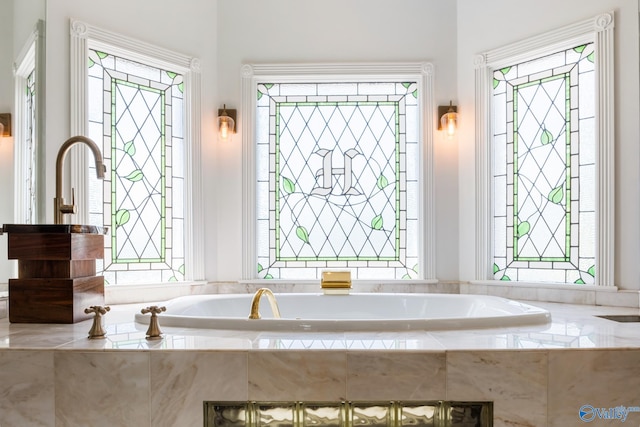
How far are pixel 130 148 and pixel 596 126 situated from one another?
2.63m

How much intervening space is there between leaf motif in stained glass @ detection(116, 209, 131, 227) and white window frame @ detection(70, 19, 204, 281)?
9.7 inches

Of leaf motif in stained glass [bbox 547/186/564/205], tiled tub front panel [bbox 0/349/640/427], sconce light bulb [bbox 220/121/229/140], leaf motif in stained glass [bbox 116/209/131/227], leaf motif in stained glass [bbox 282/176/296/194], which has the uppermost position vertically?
sconce light bulb [bbox 220/121/229/140]

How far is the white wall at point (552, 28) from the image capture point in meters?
2.49

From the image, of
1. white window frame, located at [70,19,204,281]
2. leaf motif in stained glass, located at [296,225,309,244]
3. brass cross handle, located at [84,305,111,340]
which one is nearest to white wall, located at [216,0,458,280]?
white window frame, located at [70,19,204,281]

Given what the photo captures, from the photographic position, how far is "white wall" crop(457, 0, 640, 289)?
2494mm

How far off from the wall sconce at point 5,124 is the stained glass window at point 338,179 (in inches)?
57.0

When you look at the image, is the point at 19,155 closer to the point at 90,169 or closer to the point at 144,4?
the point at 90,169

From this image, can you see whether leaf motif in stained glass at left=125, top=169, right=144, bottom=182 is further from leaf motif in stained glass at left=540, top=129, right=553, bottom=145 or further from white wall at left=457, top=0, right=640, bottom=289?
leaf motif in stained glass at left=540, top=129, right=553, bottom=145

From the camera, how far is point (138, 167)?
9.59 ft

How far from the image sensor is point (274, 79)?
126 inches

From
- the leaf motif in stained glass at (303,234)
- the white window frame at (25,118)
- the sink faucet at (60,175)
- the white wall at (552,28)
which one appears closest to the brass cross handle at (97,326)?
the sink faucet at (60,175)

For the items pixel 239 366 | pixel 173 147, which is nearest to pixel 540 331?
pixel 239 366

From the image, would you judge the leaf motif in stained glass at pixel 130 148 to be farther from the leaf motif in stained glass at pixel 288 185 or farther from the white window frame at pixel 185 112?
the leaf motif in stained glass at pixel 288 185

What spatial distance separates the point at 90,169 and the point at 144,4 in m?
1.06
